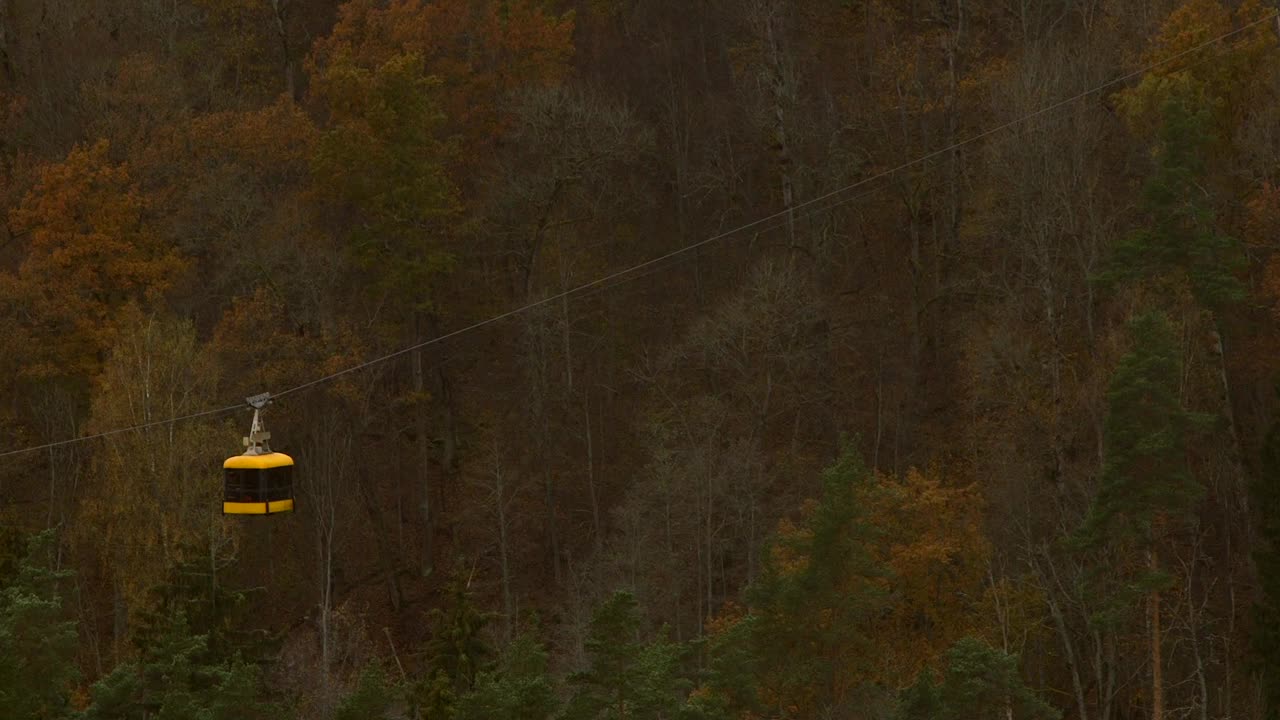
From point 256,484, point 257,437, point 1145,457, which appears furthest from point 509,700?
point 1145,457

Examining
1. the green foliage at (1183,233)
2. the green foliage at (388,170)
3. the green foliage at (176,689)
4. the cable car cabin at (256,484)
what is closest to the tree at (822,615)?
the green foliage at (1183,233)

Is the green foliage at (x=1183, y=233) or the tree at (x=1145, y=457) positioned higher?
the green foliage at (x=1183, y=233)

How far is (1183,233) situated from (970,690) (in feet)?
42.9

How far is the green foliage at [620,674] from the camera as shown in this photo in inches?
1100

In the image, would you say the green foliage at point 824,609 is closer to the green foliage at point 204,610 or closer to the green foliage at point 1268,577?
the green foliage at point 1268,577

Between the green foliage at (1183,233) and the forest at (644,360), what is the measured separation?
97 millimetres

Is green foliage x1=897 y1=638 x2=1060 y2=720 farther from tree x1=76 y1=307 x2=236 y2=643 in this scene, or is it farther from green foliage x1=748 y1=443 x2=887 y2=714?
tree x1=76 y1=307 x2=236 y2=643

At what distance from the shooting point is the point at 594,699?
2820 cm

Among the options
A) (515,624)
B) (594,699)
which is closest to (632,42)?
(515,624)

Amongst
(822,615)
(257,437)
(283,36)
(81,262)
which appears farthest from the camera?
(283,36)

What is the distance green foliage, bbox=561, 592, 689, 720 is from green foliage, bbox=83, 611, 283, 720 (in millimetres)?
4396

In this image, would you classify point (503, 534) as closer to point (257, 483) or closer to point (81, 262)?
point (81, 262)

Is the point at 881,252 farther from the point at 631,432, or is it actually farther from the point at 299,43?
the point at 299,43

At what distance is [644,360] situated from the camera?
158ft
